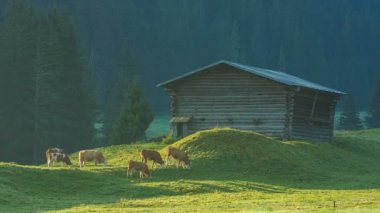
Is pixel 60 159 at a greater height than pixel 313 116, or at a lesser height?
lesser

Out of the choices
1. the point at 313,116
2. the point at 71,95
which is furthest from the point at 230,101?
the point at 71,95

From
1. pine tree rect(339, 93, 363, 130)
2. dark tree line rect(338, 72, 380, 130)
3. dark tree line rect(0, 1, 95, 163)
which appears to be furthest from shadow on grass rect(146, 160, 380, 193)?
pine tree rect(339, 93, 363, 130)

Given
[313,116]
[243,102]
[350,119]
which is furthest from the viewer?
[350,119]

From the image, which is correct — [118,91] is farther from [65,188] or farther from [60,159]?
[65,188]

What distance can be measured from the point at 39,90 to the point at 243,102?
27486 mm

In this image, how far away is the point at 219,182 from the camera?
35.1 metres

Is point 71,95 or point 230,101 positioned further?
point 71,95

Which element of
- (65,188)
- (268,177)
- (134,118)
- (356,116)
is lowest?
(65,188)

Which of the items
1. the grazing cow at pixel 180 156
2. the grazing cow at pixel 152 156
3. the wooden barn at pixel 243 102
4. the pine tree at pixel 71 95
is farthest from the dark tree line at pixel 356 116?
the grazing cow at pixel 152 156

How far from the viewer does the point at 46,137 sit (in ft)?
Result: 241

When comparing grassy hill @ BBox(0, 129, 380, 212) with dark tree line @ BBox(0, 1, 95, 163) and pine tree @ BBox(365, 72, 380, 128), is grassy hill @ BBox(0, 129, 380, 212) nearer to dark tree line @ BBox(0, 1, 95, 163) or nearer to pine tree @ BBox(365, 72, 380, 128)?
dark tree line @ BBox(0, 1, 95, 163)

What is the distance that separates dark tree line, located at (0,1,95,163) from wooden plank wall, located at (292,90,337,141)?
1078 inches

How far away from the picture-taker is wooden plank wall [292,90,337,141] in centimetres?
5097

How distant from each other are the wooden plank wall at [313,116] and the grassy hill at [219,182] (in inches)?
134
